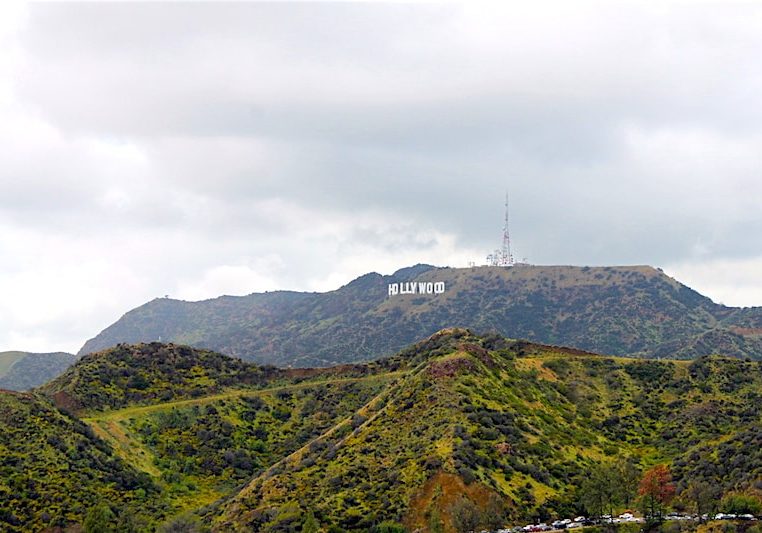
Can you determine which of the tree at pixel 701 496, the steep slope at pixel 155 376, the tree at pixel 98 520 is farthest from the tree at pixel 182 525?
the tree at pixel 701 496

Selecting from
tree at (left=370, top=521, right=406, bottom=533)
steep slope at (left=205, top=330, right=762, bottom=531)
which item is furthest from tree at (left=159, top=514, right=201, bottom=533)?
tree at (left=370, top=521, right=406, bottom=533)

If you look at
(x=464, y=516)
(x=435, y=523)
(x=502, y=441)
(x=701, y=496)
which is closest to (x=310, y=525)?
(x=435, y=523)

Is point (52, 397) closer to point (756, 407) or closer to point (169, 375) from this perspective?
point (169, 375)

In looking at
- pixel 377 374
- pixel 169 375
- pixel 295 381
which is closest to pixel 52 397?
pixel 169 375

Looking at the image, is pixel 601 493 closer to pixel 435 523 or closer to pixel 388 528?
pixel 435 523

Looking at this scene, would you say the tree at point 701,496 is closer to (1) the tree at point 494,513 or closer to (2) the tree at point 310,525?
(1) the tree at point 494,513

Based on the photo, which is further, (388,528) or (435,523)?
(388,528)
